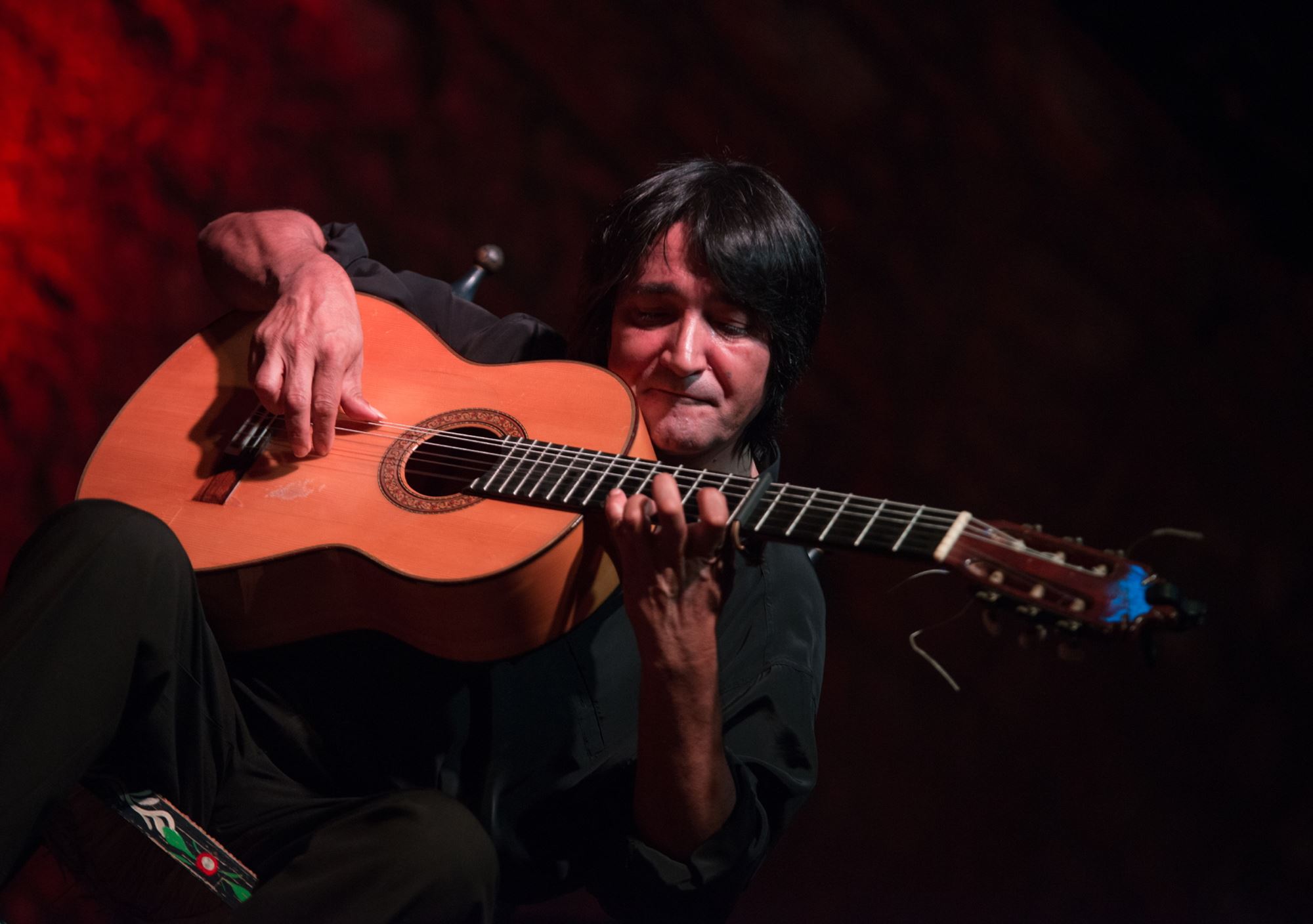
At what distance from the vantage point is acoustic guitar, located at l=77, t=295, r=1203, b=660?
93 centimetres

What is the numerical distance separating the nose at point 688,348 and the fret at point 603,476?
0.91ft

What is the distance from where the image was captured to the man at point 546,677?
0.99 m

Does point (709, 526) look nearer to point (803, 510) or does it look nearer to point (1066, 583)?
point (803, 510)

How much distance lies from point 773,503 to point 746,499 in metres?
0.03

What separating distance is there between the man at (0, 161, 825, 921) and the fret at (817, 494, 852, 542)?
10 centimetres

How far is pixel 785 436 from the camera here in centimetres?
205

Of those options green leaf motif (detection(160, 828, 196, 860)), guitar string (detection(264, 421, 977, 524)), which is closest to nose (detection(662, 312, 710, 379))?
guitar string (detection(264, 421, 977, 524))

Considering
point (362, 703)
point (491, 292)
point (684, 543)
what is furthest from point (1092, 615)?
point (491, 292)

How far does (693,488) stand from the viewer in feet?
3.57

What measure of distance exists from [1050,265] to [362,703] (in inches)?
55.8

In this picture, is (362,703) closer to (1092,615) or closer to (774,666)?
(774,666)

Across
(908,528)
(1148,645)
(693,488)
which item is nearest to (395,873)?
(693,488)

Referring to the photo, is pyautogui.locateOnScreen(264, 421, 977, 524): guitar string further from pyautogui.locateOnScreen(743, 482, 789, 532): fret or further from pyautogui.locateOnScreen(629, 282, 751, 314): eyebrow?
pyautogui.locateOnScreen(629, 282, 751, 314): eyebrow

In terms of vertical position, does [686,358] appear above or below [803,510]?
above
